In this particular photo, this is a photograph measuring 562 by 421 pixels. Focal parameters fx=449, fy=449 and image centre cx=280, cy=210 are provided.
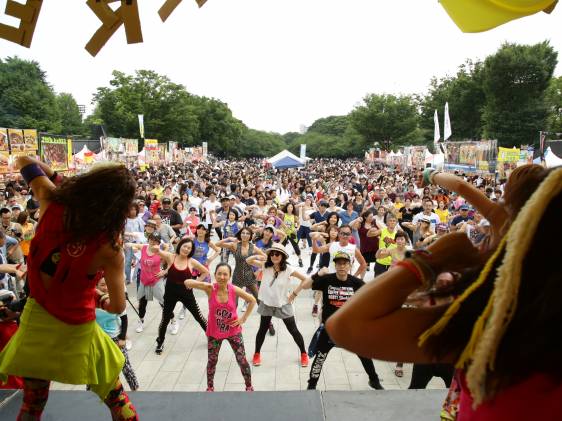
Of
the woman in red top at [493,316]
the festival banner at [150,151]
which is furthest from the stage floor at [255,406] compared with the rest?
the festival banner at [150,151]

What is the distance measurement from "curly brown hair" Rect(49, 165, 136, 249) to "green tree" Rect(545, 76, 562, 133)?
50.3 metres

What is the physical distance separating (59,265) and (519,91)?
52.0 metres

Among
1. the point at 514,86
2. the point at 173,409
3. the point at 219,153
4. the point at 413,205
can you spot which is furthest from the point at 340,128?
the point at 173,409

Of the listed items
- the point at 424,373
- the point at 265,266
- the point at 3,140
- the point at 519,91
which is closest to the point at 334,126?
the point at 519,91

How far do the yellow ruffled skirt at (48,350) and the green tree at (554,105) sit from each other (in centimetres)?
5046

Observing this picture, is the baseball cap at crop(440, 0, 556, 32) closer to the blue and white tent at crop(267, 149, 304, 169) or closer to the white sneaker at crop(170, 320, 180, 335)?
the white sneaker at crop(170, 320, 180, 335)

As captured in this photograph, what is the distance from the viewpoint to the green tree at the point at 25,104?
178 feet

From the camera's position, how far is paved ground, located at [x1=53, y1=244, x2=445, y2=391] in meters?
5.46

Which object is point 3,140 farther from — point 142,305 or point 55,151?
point 142,305

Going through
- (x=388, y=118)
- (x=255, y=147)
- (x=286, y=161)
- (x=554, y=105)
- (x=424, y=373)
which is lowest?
(x=424, y=373)

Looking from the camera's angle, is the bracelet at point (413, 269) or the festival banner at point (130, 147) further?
the festival banner at point (130, 147)

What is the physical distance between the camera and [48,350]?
201 cm

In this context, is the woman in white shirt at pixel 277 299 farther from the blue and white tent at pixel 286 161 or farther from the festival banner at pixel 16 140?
the blue and white tent at pixel 286 161

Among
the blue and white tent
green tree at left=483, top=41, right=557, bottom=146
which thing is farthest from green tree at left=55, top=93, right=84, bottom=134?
green tree at left=483, top=41, right=557, bottom=146
